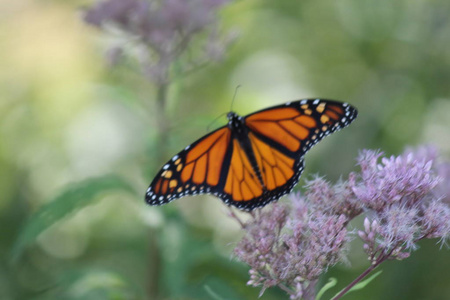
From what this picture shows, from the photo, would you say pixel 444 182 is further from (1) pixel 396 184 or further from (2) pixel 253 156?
(2) pixel 253 156

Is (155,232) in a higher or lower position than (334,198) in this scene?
higher

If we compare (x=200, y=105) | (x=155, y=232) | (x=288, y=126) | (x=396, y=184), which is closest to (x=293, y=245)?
(x=396, y=184)

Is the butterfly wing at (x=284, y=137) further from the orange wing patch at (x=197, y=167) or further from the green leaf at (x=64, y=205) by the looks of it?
the green leaf at (x=64, y=205)

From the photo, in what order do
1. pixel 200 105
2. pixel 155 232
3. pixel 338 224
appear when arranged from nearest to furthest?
pixel 338 224 → pixel 155 232 → pixel 200 105

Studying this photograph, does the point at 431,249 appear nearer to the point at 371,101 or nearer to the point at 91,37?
the point at 371,101

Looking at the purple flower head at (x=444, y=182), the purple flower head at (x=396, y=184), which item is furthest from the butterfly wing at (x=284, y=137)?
the purple flower head at (x=444, y=182)

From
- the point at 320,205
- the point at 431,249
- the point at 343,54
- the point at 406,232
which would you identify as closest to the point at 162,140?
the point at 320,205

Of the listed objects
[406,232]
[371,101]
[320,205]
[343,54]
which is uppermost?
[343,54]

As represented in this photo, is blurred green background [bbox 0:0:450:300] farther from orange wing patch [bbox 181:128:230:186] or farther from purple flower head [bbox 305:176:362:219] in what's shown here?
purple flower head [bbox 305:176:362:219]
